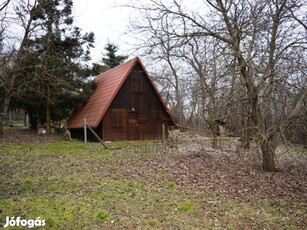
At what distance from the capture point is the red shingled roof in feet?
58.6

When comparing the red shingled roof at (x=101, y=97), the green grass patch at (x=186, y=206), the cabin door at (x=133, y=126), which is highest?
the red shingled roof at (x=101, y=97)

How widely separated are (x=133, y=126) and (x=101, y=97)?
9.43ft

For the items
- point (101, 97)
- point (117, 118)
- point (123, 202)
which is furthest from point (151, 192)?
point (101, 97)

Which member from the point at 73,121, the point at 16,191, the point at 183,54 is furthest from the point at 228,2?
the point at 73,121

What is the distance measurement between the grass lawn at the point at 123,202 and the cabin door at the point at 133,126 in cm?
905

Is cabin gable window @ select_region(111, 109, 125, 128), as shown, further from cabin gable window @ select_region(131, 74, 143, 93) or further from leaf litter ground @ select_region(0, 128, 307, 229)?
leaf litter ground @ select_region(0, 128, 307, 229)

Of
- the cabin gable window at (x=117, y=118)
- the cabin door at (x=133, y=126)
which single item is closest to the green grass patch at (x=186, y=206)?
the cabin gable window at (x=117, y=118)

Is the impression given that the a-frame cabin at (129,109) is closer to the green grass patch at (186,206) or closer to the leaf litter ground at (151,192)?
the leaf litter ground at (151,192)

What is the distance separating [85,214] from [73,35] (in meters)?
18.0

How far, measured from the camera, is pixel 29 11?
18438 mm

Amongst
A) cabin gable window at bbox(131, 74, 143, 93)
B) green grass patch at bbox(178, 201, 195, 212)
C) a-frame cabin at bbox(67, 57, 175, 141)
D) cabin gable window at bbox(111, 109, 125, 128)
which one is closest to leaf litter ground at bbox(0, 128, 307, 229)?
green grass patch at bbox(178, 201, 195, 212)

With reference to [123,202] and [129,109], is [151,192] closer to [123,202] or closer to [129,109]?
[123,202]

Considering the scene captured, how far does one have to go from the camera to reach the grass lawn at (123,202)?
547 cm

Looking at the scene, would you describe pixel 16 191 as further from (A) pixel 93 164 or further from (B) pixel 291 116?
(B) pixel 291 116
